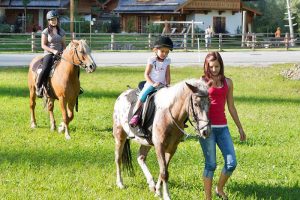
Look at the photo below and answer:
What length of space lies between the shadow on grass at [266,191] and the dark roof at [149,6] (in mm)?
53406

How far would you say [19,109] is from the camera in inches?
658

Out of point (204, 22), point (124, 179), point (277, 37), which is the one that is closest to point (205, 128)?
point (124, 179)

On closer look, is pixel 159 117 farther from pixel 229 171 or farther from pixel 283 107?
pixel 283 107

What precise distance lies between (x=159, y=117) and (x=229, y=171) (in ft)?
3.57

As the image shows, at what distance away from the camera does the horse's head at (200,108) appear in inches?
285

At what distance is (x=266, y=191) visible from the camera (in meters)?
8.78

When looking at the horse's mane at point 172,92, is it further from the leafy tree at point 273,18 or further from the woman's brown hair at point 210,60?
the leafy tree at point 273,18

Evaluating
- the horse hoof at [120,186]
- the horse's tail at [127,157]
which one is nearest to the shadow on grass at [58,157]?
the horse's tail at [127,157]

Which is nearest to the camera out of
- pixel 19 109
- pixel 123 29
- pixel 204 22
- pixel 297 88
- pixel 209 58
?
pixel 209 58

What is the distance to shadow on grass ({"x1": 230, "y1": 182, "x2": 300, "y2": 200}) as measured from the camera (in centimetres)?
852

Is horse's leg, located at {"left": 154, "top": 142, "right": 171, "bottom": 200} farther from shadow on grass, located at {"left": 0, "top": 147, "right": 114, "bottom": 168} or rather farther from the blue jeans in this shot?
shadow on grass, located at {"left": 0, "top": 147, "right": 114, "bottom": 168}

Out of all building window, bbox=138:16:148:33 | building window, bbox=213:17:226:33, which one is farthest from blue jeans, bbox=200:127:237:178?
building window, bbox=138:16:148:33

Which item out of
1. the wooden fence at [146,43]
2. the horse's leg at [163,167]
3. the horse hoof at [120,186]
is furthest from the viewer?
the wooden fence at [146,43]

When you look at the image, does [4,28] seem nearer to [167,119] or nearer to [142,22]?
[142,22]
